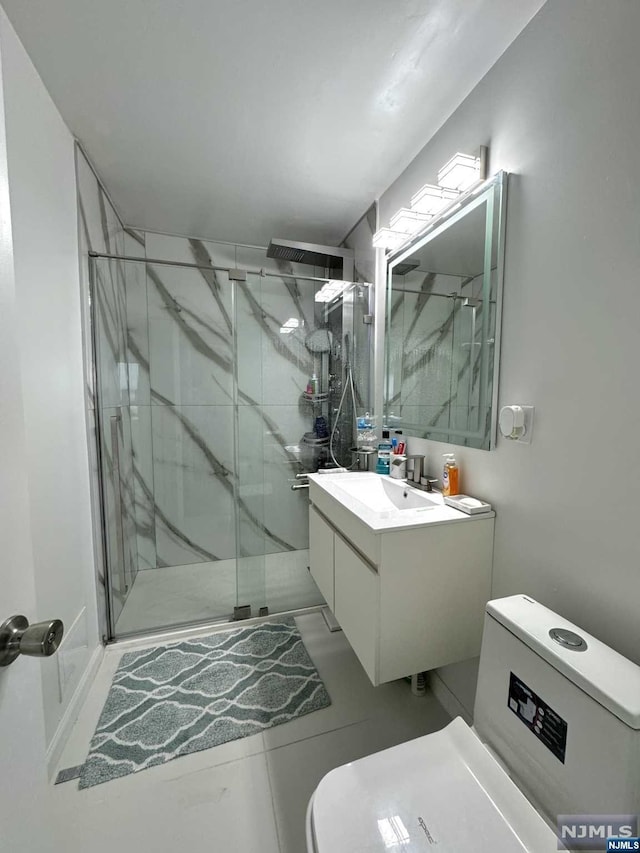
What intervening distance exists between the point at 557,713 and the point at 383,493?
104 centimetres

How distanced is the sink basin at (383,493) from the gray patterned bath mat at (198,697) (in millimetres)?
881

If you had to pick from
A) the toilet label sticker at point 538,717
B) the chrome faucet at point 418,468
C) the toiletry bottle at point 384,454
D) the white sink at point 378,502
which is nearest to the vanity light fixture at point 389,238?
the toiletry bottle at point 384,454

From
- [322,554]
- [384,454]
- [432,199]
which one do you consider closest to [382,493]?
[384,454]

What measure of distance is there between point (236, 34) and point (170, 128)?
1.78ft

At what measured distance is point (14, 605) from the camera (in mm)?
538

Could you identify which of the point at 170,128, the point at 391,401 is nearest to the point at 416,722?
the point at 391,401

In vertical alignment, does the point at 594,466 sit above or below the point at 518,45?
Answer: below

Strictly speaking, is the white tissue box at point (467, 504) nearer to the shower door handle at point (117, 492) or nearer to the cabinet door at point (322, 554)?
the cabinet door at point (322, 554)

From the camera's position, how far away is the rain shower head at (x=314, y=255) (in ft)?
7.48

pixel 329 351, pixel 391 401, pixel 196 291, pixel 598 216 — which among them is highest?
pixel 196 291

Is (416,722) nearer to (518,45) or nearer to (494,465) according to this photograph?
(494,465)

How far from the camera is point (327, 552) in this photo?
1.56 m

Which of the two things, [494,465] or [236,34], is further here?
[494,465]

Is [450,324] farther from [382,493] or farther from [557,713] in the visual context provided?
[557,713]
